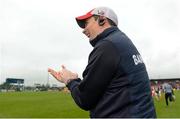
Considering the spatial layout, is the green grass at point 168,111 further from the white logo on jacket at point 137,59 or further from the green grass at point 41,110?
the white logo on jacket at point 137,59

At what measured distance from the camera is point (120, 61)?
3596mm

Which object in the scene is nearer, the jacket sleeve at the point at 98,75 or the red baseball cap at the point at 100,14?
the jacket sleeve at the point at 98,75

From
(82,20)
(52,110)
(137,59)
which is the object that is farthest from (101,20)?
(52,110)

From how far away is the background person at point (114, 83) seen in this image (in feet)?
11.8

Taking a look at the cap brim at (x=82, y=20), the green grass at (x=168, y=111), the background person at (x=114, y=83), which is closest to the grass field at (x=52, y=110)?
the green grass at (x=168, y=111)

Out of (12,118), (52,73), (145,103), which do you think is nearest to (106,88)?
(145,103)

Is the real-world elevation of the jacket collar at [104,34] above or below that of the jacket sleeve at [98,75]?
above

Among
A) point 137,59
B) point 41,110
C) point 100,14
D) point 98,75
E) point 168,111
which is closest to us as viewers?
point 98,75

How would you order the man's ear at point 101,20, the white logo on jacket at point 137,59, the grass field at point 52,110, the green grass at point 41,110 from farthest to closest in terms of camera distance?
1. the green grass at point 41,110
2. the grass field at point 52,110
3. the man's ear at point 101,20
4. the white logo on jacket at point 137,59

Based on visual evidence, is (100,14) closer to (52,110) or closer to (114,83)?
(114,83)

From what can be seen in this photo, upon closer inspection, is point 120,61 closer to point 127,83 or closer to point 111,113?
point 127,83

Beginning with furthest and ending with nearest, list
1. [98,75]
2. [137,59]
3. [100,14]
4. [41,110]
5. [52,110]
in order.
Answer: [41,110] → [52,110] → [100,14] → [137,59] → [98,75]

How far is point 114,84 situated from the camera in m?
3.63

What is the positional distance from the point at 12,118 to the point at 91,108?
17413 millimetres
